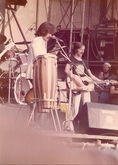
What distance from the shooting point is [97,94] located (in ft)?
12.9

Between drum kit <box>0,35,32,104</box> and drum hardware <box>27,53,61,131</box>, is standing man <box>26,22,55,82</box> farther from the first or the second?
drum kit <box>0,35,32,104</box>

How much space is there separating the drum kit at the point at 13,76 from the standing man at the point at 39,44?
309 millimetres

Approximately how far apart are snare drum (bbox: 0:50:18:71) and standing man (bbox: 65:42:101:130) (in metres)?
0.54

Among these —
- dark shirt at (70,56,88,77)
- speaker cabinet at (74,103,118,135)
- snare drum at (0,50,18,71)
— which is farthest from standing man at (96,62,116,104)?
snare drum at (0,50,18,71)

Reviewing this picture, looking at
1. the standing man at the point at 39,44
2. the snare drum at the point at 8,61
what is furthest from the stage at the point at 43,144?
the snare drum at the point at 8,61

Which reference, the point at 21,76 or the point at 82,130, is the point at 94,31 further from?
the point at 82,130

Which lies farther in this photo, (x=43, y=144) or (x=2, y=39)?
(x=2, y=39)

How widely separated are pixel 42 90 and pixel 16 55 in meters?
0.78

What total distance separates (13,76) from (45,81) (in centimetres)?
66

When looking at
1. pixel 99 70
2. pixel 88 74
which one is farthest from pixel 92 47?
pixel 88 74

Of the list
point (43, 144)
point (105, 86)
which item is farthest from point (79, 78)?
point (43, 144)

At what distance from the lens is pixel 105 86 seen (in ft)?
12.6

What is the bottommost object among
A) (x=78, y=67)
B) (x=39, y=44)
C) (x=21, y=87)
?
(x=21, y=87)

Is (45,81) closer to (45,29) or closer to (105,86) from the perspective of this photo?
(45,29)
